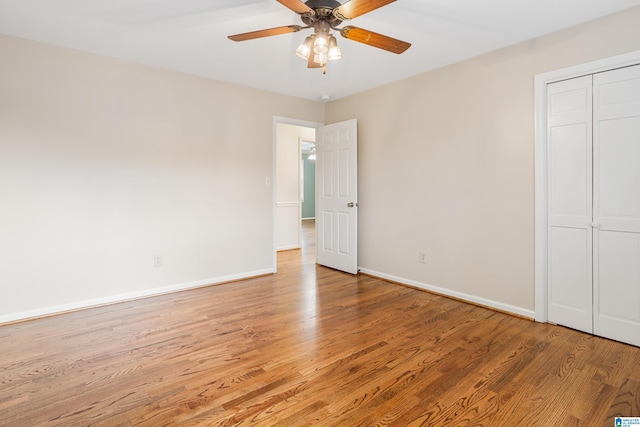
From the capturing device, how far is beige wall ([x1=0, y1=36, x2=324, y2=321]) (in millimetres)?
2852

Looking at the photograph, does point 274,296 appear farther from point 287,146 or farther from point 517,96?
point 287,146

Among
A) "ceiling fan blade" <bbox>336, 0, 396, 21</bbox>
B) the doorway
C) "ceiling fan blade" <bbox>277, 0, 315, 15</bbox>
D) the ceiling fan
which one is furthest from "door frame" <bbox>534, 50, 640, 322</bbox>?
the doorway

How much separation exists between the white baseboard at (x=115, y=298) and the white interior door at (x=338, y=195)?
3.54 feet

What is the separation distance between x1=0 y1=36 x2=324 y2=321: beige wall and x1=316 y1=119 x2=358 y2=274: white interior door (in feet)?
2.77

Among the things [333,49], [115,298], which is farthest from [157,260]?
[333,49]

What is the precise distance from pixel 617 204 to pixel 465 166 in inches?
48.2

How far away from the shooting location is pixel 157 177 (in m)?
3.54

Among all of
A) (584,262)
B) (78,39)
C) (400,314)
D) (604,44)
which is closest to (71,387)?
(400,314)

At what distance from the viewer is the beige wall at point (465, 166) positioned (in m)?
2.83

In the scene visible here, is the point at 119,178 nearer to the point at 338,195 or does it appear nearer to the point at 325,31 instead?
the point at 325,31

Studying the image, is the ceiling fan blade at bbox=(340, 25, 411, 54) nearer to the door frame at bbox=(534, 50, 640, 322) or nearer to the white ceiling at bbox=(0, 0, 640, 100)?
the white ceiling at bbox=(0, 0, 640, 100)

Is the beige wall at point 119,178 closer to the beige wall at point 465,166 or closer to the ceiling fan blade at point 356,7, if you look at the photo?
the beige wall at point 465,166

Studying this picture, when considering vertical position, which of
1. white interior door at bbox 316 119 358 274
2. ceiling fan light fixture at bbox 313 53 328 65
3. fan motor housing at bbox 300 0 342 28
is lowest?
white interior door at bbox 316 119 358 274

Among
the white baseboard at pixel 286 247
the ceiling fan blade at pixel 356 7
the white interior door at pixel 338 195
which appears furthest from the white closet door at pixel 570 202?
the white baseboard at pixel 286 247
